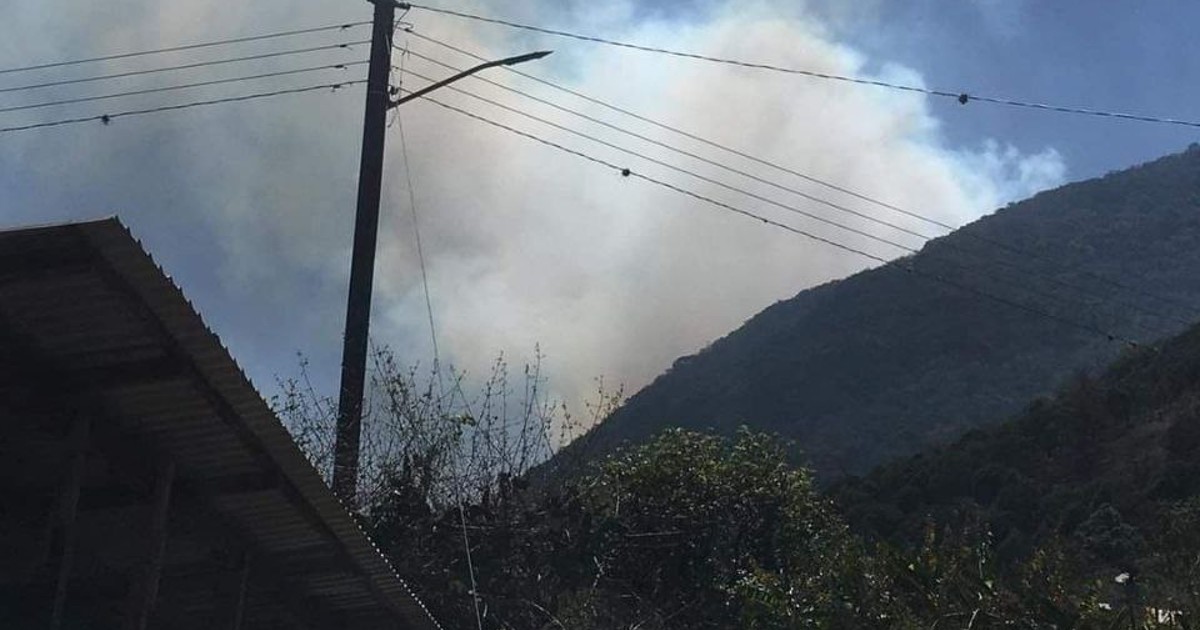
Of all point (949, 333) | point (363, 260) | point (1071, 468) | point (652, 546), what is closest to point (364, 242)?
point (363, 260)

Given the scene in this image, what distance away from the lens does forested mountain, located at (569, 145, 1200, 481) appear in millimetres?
63812

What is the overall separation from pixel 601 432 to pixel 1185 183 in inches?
3249

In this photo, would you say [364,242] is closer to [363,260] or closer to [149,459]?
[363,260]

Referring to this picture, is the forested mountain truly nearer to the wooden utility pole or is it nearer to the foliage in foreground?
the foliage in foreground

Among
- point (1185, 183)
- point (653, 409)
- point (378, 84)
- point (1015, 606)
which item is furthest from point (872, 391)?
point (1015, 606)

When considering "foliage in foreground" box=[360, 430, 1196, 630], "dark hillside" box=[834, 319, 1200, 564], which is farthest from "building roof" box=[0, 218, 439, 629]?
"dark hillside" box=[834, 319, 1200, 564]

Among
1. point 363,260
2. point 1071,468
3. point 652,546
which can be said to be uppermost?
point 1071,468

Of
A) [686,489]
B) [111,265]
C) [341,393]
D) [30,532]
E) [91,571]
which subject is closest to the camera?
[111,265]

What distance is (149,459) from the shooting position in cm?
859

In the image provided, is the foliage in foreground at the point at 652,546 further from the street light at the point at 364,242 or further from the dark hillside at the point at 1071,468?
the dark hillside at the point at 1071,468

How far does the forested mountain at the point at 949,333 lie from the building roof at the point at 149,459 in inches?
1681

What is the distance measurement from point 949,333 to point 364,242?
6213 centimetres

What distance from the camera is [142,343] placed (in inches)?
297

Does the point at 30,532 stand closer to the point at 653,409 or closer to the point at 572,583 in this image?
the point at 572,583
